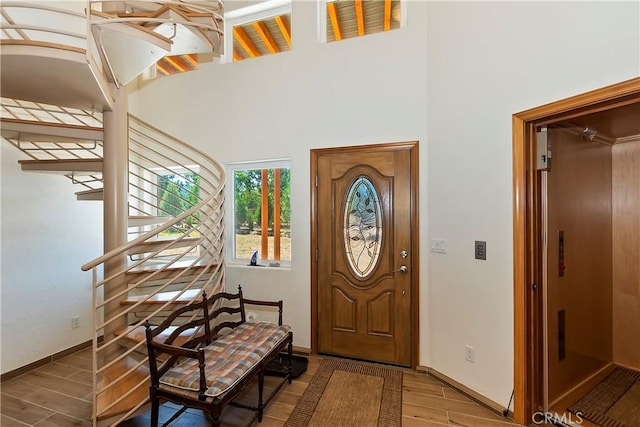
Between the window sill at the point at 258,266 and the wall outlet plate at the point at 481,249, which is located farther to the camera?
the window sill at the point at 258,266

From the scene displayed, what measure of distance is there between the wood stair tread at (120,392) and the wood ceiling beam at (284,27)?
10.8ft

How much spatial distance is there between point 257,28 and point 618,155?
3.69 m

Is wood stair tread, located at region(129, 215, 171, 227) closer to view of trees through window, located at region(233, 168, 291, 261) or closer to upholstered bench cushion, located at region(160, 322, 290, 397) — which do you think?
view of trees through window, located at region(233, 168, 291, 261)

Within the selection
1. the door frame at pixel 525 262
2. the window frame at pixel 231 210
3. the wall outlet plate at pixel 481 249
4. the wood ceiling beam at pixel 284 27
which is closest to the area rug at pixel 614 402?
the door frame at pixel 525 262

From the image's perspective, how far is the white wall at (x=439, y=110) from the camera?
178 centimetres

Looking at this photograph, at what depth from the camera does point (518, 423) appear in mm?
1950

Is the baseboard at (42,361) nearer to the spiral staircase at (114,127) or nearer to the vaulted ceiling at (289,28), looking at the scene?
the spiral staircase at (114,127)

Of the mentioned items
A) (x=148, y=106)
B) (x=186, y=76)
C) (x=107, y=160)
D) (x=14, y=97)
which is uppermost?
(x=186, y=76)

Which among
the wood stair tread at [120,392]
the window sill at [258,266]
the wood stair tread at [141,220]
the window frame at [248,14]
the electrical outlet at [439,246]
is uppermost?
the window frame at [248,14]

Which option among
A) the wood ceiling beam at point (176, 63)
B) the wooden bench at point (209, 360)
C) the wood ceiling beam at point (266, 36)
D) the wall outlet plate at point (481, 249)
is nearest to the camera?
the wooden bench at point (209, 360)

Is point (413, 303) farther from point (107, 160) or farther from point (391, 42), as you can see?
point (107, 160)

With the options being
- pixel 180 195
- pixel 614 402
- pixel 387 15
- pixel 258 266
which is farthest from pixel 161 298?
pixel 614 402

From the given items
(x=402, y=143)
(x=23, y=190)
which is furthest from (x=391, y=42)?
(x=23, y=190)

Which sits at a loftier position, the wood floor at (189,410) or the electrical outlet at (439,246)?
the electrical outlet at (439,246)
